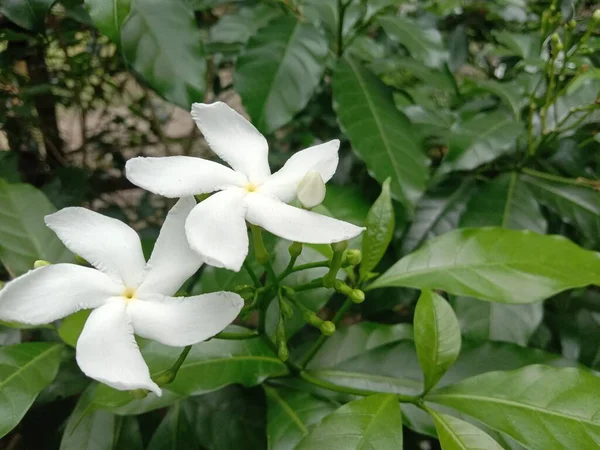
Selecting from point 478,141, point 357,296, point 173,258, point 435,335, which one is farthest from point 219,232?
point 478,141

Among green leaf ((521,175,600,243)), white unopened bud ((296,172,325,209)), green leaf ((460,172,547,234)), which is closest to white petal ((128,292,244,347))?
white unopened bud ((296,172,325,209))

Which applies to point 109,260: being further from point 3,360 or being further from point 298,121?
point 298,121

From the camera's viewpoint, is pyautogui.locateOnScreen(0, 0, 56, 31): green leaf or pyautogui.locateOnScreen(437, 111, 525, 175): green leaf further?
pyautogui.locateOnScreen(437, 111, 525, 175): green leaf

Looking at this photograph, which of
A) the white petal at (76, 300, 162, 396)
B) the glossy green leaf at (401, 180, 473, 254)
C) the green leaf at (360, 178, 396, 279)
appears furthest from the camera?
the glossy green leaf at (401, 180, 473, 254)

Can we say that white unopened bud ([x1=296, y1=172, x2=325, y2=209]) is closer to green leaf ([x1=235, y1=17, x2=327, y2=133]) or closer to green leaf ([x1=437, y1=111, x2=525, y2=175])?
green leaf ([x1=235, y1=17, x2=327, y2=133])

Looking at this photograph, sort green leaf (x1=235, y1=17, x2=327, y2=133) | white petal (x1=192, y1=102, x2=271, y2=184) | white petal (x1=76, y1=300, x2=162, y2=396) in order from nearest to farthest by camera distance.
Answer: white petal (x1=76, y1=300, x2=162, y2=396) → white petal (x1=192, y1=102, x2=271, y2=184) → green leaf (x1=235, y1=17, x2=327, y2=133)

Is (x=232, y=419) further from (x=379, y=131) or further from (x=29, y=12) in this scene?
(x=29, y=12)

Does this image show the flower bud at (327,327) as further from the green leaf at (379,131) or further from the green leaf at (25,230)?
the green leaf at (25,230)
